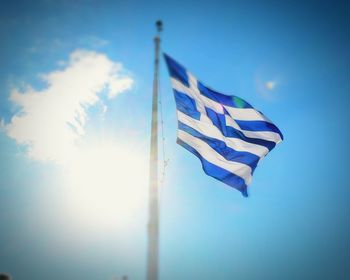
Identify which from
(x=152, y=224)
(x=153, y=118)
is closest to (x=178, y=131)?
(x=153, y=118)

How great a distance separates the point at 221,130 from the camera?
495 inches

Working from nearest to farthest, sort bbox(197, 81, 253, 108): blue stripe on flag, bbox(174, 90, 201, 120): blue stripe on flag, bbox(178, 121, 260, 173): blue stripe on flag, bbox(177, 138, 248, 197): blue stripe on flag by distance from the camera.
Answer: bbox(174, 90, 201, 120): blue stripe on flag
bbox(178, 121, 260, 173): blue stripe on flag
bbox(177, 138, 248, 197): blue stripe on flag
bbox(197, 81, 253, 108): blue stripe on flag

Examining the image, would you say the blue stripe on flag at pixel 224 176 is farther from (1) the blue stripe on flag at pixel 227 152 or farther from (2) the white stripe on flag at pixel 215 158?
(1) the blue stripe on flag at pixel 227 152

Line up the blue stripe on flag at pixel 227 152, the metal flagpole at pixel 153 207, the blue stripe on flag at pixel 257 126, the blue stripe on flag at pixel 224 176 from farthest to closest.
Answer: the blue stripe on flag at pixel 257 126 → the blue stripe on flag at pixel 224 176 → the blue stripe on flag at pixel 227 152 → the metal flagpole at pixel 153 207

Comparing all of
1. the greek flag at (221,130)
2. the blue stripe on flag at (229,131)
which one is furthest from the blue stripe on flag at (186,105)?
the blue stripe on flag at (229,131)

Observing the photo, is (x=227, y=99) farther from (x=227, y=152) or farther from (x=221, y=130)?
(x=227, y=152)

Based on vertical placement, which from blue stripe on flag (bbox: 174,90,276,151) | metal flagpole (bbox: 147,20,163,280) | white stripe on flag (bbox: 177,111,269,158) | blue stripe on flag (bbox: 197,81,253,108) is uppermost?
blue stripe on flag (bbox: 197,81,253,108)

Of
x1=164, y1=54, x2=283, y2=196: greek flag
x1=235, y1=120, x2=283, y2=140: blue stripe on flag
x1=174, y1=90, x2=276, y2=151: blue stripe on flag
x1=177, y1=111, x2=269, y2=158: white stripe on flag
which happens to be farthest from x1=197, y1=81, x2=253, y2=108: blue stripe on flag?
x1=177, y1=111, x2=269, y2=158: white stripe on flag

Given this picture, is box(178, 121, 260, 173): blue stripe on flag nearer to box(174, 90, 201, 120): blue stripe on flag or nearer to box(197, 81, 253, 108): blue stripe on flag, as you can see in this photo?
box(174, 90, 201, 120): blue stripe on flag

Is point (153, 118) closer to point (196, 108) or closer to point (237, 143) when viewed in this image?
point (196, 108)

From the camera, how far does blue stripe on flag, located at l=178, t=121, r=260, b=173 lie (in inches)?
455

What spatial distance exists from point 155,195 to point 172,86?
4339 millimetres

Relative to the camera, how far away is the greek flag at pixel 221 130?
11008 mm

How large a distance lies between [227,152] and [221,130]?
1.02 meters
